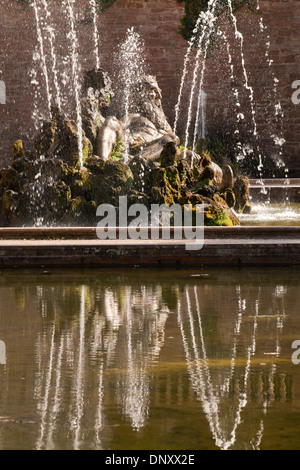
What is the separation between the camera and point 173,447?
3.67m

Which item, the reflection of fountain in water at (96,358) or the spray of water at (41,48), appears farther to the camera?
the spray of water at (41,48)

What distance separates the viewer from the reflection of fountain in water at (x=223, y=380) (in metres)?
3.89

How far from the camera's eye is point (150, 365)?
199 inches

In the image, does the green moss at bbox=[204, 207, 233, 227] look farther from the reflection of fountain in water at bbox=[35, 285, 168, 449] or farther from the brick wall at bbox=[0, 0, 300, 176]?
the brick wall at bbox=[0, 0, 300, 176]

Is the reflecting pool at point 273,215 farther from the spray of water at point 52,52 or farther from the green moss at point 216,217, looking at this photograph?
the spray of water at point 52,52

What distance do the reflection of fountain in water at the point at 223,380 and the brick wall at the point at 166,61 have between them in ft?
56.6

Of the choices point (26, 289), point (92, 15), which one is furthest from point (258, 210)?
point (92, 15)

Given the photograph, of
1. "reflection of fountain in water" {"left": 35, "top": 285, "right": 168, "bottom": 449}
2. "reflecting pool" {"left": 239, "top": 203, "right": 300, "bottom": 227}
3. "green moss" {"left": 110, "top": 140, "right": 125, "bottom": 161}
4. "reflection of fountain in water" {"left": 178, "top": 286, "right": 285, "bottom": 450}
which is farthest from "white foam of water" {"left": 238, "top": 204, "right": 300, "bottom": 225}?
"reflection of fountain in water" {"left": 178, "top": 286, "right": 285, "bottom": 450}

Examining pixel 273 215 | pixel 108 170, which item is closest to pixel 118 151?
pixel 108 170

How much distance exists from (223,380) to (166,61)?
19.9 m

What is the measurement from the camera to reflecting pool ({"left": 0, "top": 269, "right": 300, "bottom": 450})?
12.8 ft

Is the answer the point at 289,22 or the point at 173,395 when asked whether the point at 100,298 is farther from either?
the point at 289,22

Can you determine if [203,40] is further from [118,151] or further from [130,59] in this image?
[118,151]

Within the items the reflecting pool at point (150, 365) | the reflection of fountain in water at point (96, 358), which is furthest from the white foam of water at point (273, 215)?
the reflection of fountain in water at point (96, 358)
